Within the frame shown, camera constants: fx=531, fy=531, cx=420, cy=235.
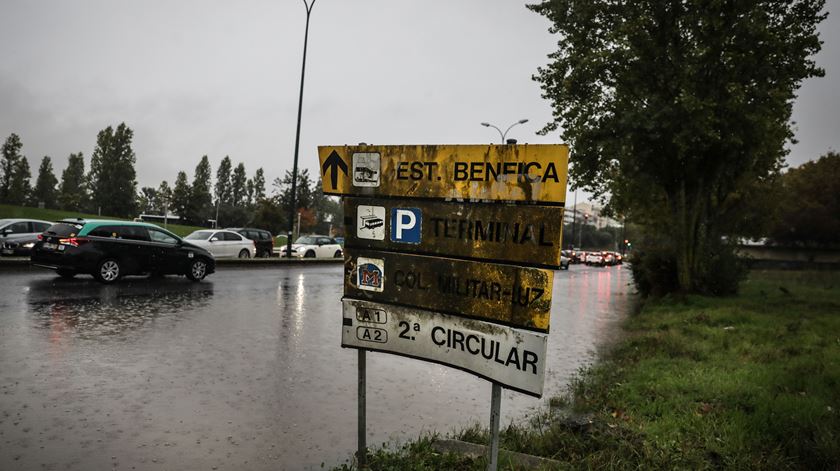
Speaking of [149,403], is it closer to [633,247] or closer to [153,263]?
[153,263]

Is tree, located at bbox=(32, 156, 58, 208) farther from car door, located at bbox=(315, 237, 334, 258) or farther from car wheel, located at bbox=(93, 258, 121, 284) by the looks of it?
car wheel, located at bbox=(93, 258, 121, 284)

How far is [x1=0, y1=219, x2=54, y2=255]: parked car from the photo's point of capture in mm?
19995

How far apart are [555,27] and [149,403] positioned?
1705cm

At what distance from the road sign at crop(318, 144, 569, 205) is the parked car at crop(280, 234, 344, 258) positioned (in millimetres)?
27203

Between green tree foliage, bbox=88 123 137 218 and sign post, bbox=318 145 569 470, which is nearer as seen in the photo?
sign post, bbox=318 145 569 470

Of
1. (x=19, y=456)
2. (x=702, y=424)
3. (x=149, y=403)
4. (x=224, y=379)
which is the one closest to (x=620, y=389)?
(x=702, y=424)

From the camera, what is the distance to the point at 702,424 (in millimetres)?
4801

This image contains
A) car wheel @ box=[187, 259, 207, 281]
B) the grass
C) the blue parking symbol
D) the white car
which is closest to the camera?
the blue parking symbol

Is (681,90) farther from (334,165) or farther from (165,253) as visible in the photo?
(165,253)

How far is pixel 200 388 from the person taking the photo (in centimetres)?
553

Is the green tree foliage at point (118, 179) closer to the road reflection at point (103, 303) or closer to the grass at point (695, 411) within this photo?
the road reflection at point (103, 303)

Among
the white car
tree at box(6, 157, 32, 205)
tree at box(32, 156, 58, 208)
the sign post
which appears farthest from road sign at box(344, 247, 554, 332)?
tree at box(32, 156, 58, 208)

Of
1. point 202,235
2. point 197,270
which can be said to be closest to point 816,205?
point 202,235

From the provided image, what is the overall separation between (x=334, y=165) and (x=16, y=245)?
2211 cm
